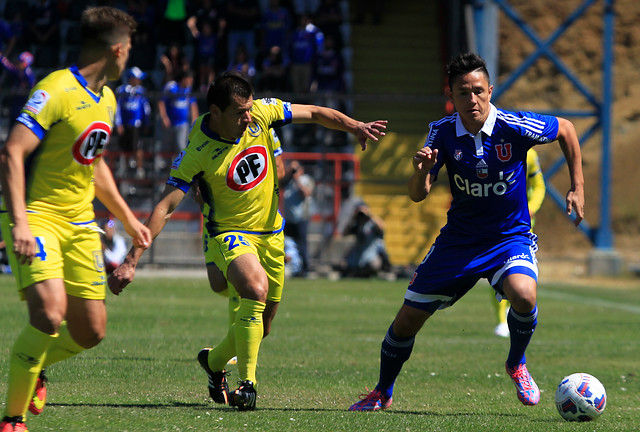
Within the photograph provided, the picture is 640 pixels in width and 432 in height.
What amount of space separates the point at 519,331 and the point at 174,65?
16702 millimetres

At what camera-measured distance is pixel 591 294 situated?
17641 mm

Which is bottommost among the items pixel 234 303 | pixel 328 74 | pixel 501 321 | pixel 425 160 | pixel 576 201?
pixel 501 321

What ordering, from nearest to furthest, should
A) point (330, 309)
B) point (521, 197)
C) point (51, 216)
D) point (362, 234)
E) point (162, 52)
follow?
1. point (51, 216)
2. point (521, 197)
3. point (330, 309)
4. point (362, 234)
5. point (162, 52)

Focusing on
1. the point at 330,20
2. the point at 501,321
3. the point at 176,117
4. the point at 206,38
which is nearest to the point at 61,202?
the point at 501,321

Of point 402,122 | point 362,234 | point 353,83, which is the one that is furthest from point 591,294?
point 353,83

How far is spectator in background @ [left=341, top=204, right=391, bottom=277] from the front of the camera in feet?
62.7

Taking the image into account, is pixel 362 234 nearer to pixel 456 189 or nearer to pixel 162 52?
pixel 162 52

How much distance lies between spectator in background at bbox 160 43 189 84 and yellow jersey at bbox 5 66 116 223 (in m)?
16.5

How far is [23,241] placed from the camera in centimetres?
487

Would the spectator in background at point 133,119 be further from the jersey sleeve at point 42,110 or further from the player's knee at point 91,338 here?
the jersey sleeve at point 42,110

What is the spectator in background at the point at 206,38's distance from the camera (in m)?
22.2

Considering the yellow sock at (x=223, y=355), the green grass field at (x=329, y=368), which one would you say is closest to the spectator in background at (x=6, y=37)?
the green grass field at (x=329, y=368)

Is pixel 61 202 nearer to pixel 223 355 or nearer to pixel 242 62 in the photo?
pixel 223 355

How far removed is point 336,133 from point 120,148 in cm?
460
